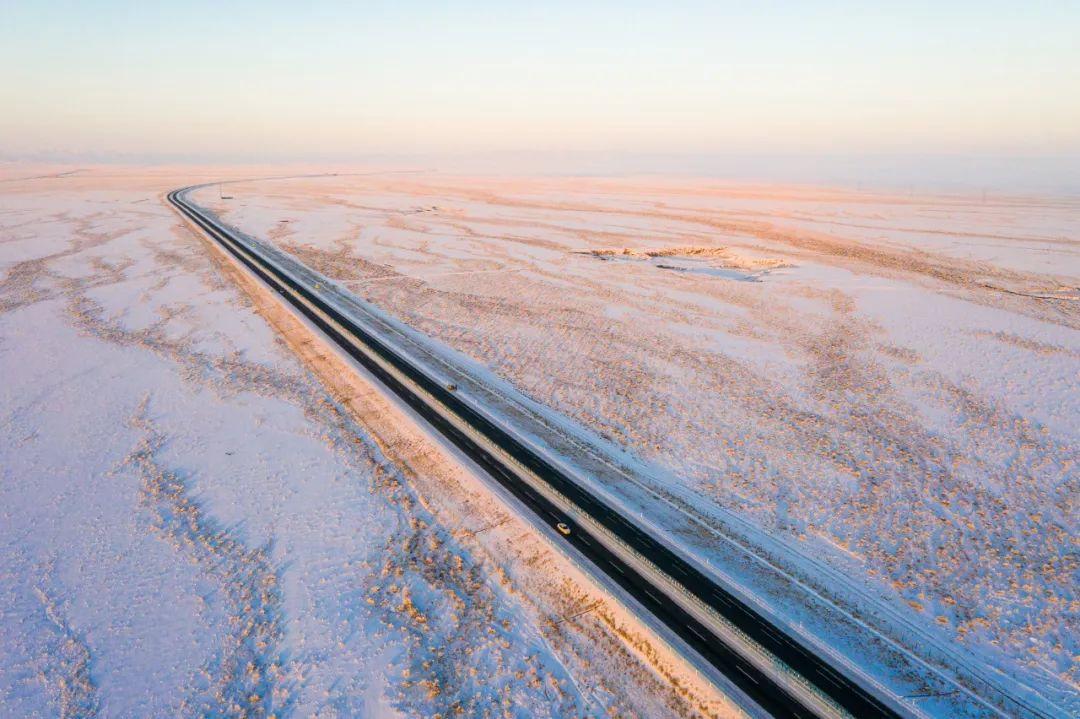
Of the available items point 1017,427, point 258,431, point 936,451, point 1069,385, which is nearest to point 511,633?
point 258,431

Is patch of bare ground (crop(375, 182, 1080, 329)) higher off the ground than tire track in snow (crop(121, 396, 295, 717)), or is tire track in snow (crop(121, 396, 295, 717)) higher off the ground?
patch of bare ground (crop(375, 182, 1080, 329))

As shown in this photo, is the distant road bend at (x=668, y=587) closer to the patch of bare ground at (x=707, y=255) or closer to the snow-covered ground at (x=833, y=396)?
the snow-covered ground at (x=833, y=396)

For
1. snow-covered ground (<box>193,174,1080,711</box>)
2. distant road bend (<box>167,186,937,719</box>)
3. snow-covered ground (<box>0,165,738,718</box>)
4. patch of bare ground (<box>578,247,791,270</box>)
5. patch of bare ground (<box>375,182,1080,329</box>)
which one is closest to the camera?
distant road bend (<box>167,186,937,719</box>)

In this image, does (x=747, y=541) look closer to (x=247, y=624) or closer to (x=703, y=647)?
(x=703, y=647)

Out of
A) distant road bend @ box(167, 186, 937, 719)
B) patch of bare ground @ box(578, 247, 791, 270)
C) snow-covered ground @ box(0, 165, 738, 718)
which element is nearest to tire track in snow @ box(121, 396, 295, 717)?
snow-covered ground @ box(0, 165, 738, 718)

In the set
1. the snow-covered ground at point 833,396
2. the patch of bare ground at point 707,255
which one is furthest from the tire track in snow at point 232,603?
the patch of bare ground at point 707,255

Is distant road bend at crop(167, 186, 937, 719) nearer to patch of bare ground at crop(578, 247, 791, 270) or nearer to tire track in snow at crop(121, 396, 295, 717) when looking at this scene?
tire track in snow at crop(121, 396, 295, 717)
